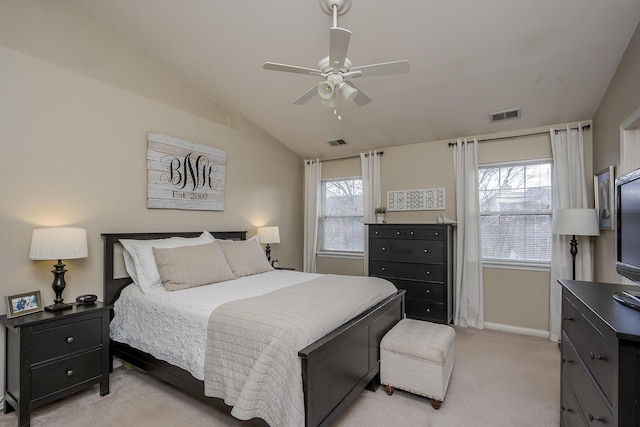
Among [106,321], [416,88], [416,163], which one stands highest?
[416,88]

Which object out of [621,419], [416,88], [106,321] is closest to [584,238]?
[416,88]

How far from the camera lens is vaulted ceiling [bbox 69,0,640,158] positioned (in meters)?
2.53

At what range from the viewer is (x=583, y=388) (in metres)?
1.53

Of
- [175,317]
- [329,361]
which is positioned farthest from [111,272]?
[329,361]

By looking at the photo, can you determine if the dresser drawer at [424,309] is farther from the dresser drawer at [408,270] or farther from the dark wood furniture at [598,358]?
the dark wood furniture at [598,358]

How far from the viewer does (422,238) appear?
4.08m

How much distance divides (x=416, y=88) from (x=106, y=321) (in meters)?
→ 3.60

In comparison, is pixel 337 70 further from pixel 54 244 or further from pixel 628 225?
pixel 54 244

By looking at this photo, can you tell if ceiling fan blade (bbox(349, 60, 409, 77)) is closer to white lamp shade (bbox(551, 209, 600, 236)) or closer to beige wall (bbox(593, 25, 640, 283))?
beige wall (bbox(593, 25, 640, 283))

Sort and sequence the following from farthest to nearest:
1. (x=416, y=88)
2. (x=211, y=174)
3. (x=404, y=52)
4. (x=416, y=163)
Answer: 1. (x=416, y=163)
2. (x=211, y=174)
3. (x=416, y=88)
4. (x=404, y=52)

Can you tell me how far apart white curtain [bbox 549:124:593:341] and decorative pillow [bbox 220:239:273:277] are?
128 inches

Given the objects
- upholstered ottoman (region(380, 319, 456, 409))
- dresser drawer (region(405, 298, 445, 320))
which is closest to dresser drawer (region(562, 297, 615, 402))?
upholstered ottoman (region(380, 319, 456, 409))

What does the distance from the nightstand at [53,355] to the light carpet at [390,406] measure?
15 cm

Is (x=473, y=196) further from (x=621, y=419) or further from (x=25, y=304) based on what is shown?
(x=25, y=304)
